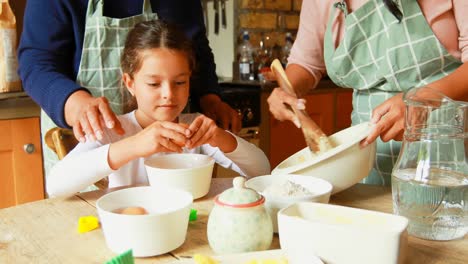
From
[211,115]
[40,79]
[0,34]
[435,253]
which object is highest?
[0,34]

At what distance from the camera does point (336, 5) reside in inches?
51.1

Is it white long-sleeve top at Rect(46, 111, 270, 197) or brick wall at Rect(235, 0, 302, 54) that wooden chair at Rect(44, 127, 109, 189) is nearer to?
white long-sleeve top at Rect(46, 111, 270, 197)

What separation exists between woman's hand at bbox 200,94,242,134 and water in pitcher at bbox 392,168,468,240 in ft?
2.30

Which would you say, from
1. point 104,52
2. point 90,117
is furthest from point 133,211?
point 104,52

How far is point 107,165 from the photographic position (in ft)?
3.62

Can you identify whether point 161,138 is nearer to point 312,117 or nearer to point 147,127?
point 147,127

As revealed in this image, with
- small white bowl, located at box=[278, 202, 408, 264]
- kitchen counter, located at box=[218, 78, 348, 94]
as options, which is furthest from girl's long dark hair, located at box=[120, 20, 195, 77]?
kitchen counter, located at box=[218, 78, 348, 94]

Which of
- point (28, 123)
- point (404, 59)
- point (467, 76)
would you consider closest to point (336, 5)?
point (404, 59)

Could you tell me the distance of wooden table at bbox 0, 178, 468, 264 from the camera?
2.49ft

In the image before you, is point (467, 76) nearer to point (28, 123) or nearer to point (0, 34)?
point (28, 123)

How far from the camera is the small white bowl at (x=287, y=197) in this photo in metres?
0.82

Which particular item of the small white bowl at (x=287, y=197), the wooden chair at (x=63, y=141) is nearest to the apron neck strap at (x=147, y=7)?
the wooden chair at (x=63, y=141)

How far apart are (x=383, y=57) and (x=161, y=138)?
0.63 m

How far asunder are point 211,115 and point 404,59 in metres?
0.60
